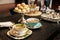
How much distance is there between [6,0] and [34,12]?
1.40 m

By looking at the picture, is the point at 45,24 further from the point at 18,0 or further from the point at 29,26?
the point at 18,0

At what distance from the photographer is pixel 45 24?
1508mm

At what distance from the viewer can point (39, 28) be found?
4.54 feet

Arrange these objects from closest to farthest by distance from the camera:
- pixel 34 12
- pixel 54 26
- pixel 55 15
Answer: pixel 54 26 < pixel 55 15 < pixel 34 12

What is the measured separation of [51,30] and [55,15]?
376 mm

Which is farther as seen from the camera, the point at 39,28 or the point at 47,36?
the point at 39,28

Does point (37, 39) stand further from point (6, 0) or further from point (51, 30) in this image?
point (6, 0)

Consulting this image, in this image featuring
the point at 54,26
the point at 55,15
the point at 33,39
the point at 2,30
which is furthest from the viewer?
the point at 55,15

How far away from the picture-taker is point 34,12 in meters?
1.86

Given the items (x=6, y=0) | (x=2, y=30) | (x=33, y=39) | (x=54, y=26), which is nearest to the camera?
(x=33, y=39)

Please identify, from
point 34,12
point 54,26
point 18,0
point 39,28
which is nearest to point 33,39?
point 39,28

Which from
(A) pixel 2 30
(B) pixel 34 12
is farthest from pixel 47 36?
(B) pixel 34 12

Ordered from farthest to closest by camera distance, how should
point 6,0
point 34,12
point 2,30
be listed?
point 6,0 → point 34,12 → point 2,30

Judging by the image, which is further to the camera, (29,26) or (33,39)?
(29,26)
